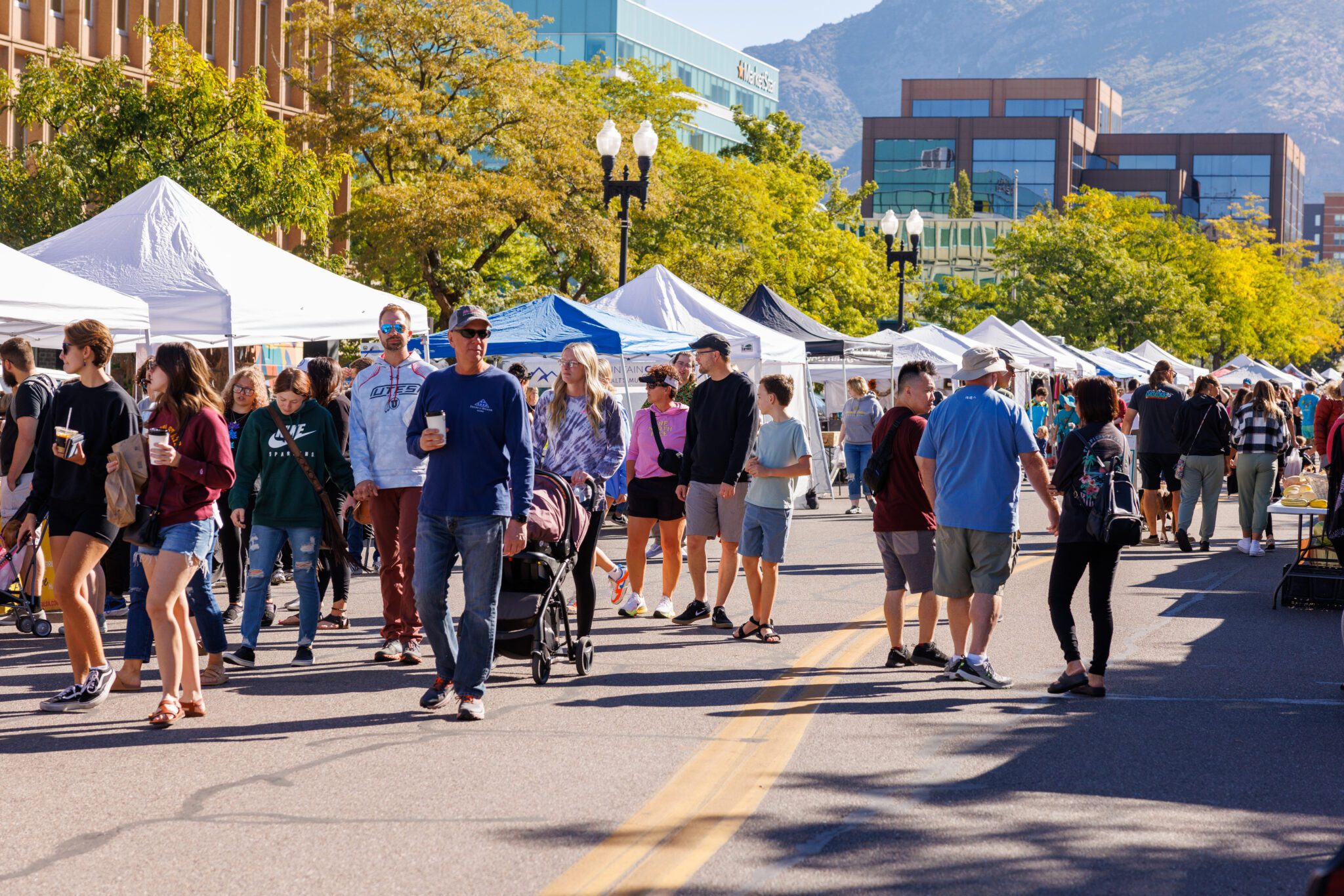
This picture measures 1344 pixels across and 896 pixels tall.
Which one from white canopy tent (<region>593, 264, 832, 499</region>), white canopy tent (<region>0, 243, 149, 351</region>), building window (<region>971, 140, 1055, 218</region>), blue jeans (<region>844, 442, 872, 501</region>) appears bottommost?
blue jeans (<region>844, 442, 872, 501</region>)

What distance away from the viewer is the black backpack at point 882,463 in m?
9.09

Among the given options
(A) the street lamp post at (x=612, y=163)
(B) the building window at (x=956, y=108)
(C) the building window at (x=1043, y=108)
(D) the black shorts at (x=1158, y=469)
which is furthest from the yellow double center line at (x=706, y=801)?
(C) the building window at (x=1043, y=108)

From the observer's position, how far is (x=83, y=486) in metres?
7.55

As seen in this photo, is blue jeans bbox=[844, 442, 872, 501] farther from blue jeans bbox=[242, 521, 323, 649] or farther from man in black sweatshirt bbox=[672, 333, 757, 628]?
blue jeans bbox=[242, 521, 323, 649]

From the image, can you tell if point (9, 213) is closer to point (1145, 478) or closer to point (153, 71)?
point (153, 71)

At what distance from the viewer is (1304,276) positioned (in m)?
100

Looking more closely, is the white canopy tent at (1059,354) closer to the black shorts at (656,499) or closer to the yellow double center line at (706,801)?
the black shorts at (656,499)

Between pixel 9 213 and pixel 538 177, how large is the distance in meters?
10.2

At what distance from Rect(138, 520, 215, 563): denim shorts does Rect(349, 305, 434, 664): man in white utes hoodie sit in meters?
1.56

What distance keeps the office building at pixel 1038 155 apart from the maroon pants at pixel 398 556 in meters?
96.7

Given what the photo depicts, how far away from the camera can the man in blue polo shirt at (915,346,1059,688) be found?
8367 millimetres

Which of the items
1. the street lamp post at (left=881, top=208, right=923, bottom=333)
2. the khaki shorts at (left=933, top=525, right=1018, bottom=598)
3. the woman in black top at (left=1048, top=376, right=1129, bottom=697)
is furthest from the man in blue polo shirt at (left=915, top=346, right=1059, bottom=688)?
the street lamp post at (left=881, top=208, right=923, bottom=333)

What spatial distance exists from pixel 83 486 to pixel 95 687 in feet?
3.32

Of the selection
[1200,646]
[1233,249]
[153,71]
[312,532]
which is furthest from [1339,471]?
[1233,249]
